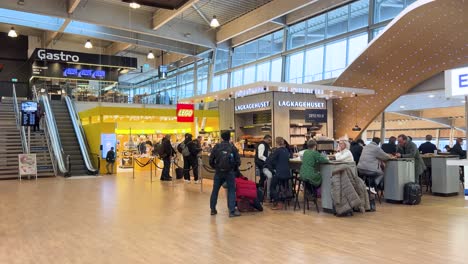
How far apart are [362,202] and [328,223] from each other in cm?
98

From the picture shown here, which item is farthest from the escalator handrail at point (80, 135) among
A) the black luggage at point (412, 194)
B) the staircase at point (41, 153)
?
the black luggage at point (412, 194)

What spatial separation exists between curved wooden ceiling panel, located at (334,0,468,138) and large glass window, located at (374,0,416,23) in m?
2.15

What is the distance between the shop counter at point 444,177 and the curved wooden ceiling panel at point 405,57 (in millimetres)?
3948

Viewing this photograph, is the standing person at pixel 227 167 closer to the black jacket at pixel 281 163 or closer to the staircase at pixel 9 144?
the black jacket at pixel 281 163

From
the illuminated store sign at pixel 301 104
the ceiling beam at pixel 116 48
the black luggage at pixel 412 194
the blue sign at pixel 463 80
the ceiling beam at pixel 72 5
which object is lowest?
the black luggage at pixel 412 194

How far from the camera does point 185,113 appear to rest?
51.0 feet

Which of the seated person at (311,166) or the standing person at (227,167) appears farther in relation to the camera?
the seated person at (311,166)

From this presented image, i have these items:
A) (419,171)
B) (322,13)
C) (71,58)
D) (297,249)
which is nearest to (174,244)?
(297,249)

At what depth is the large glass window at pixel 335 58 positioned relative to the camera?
1592 centimetres

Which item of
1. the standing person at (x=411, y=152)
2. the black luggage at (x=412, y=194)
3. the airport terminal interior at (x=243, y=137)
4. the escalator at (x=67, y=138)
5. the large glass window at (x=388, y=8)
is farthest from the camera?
the escalator at (x=67, y=138)

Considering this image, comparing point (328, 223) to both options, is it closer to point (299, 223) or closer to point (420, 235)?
point (299, 223)

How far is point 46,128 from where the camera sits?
15.5m

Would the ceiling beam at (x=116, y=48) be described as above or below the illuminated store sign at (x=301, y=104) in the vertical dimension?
above

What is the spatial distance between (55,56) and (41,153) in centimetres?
740
